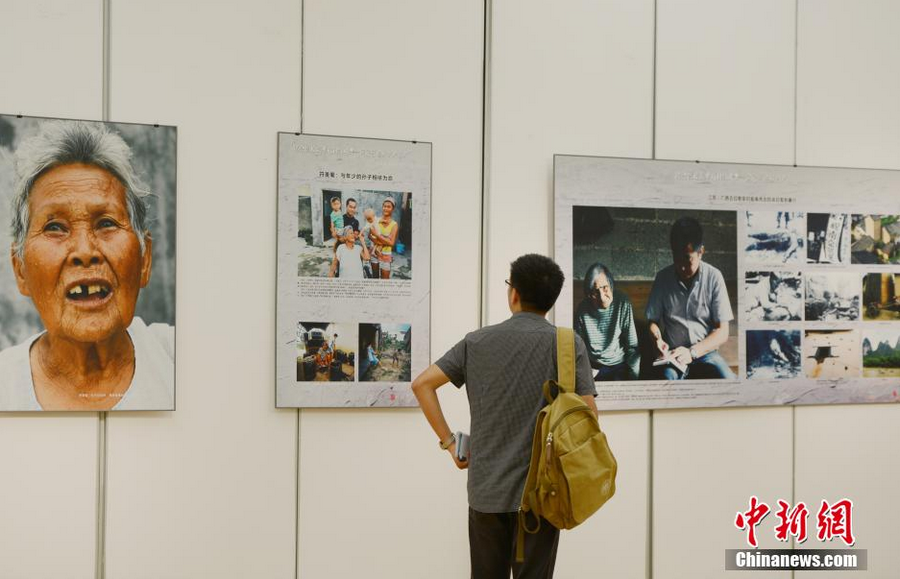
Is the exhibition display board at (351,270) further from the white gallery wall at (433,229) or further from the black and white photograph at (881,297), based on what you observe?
the black and white photograph at (881,297)

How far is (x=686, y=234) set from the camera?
4301 mm

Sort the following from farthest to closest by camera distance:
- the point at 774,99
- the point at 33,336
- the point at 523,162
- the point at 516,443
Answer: the point at 774,99
the point at 523,162
the point at 33,336
the point at 516,443

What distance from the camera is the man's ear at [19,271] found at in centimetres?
364

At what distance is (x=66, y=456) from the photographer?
12.2 ft

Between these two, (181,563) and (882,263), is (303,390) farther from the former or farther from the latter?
(882,263)

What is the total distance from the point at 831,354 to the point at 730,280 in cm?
74

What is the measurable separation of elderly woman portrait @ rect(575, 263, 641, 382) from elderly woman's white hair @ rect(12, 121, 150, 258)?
7.22 feet

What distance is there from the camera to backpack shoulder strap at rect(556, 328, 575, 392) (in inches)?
108

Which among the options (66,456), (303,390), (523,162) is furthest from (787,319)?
(66,456)

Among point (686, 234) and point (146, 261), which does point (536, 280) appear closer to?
point (686, 234)

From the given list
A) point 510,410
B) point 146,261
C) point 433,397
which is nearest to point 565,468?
point 510,410

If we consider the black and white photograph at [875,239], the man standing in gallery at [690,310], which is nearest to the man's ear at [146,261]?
the man standing in gallery at [690,310]

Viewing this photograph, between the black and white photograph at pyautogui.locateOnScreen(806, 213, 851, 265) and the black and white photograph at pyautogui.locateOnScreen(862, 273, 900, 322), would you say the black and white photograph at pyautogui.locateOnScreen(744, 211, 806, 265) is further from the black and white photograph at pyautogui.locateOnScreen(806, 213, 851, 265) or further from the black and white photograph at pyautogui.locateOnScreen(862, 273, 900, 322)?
the black and white photograph at pyautogui.locateOnScreen(862, 273, 900, 322)

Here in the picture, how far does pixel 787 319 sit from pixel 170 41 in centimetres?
351
